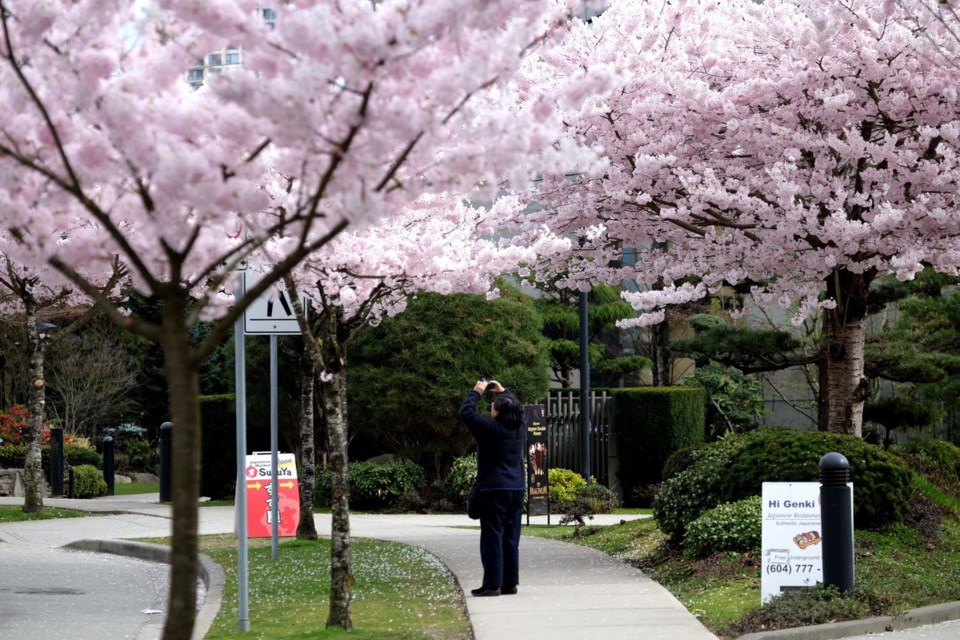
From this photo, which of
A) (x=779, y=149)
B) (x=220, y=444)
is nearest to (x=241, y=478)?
(x=779, y=149)

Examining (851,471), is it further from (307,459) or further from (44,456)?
(44,456)

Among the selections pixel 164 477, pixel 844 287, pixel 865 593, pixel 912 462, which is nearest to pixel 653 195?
pixel 844 287

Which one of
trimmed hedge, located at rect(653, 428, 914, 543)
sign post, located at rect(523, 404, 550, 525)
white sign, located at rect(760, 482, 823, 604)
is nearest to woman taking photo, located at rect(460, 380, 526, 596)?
white sign, located at rect(760, 482, 823, 604)

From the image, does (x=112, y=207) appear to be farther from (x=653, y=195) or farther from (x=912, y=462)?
(x=912, y=462)

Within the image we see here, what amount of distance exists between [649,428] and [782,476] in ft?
46.4

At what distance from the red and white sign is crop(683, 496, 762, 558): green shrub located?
18.6 feet

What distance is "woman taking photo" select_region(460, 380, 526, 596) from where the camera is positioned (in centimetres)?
1077

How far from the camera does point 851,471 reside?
1258 cm

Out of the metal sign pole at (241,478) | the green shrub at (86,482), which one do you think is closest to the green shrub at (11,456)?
the green shrub at (86,482)

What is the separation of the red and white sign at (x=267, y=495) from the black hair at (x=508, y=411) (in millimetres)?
5968

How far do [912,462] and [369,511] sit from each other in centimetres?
1056

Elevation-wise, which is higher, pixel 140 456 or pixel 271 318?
pixel 271 318

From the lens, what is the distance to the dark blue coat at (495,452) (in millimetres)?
10750

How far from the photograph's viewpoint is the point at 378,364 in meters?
24.6
